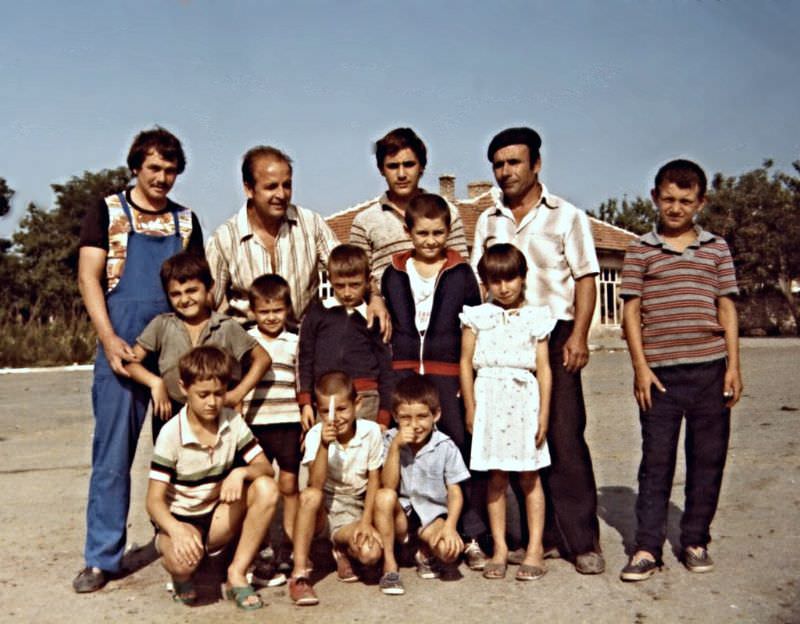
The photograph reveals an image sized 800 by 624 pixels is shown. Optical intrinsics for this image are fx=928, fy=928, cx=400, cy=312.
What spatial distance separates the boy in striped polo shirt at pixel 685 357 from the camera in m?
4.61

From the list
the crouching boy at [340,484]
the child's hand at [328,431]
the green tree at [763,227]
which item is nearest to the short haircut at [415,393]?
the crouching boy at [340,484]

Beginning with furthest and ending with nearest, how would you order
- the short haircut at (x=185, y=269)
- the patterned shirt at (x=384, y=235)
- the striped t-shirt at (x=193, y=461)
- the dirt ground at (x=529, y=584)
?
the patterned shirt at (x=384, y=235) → the short haircut at (x=185, y=269) → the striped t-shirt at (x=193, y=461) → the dirt ground at (x=529, y=584)

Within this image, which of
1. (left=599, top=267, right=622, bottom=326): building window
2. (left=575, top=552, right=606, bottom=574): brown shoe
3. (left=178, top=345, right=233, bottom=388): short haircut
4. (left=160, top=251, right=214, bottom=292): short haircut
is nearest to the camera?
(left=178, top=345, right=233, bottom=388): short haircut

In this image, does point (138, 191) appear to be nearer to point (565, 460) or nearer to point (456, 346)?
point (456, 346)

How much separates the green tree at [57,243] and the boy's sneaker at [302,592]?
3232 centimetres

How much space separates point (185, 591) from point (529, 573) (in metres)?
1.64

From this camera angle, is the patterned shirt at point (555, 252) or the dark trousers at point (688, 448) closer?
the dark trousers at point (688, 448)

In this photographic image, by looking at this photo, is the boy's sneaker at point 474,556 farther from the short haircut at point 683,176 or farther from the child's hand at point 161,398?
the short haircut at point 683,176

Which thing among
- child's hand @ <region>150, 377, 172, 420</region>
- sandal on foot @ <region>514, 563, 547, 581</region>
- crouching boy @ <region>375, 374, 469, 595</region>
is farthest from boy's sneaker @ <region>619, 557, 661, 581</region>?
child's hand @ <region>150, 377, 172, 420</region>

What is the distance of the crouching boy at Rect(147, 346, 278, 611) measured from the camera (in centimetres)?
421

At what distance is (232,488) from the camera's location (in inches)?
170

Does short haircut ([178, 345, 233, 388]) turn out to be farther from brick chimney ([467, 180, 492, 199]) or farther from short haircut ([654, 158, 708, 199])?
brick chimney ([467, 180, 492, 199])

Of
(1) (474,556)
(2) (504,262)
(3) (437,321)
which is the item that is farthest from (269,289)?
(1) (474,556)

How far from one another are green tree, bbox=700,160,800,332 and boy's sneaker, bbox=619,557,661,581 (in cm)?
3494
